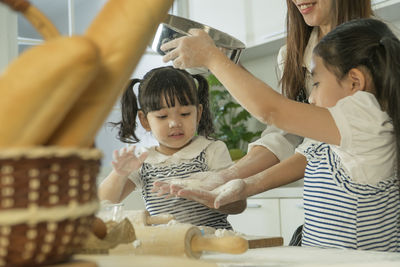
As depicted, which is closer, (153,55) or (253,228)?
(253,228)

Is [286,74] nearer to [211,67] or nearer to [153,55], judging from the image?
[211,67]

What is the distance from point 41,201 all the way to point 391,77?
3.24 ft

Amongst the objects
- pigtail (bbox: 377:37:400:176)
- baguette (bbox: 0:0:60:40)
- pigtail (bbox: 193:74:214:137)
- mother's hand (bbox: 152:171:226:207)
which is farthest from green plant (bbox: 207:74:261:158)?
baguette (bbox: 0:0:60:40)

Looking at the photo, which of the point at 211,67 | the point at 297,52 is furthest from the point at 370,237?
the point at 297,52

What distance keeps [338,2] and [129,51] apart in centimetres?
123

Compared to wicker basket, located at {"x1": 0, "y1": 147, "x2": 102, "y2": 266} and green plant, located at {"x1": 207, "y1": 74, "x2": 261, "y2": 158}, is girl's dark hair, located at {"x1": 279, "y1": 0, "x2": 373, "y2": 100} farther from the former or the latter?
green plant, located at {"x1": 207, "y1": 74, "x2": 261, "y2": 158}

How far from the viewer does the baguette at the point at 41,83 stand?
0.25 metres

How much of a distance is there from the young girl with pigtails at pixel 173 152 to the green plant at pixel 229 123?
1.29 metres

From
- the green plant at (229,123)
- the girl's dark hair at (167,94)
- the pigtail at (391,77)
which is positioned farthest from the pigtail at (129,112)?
the green plant at (229,123)

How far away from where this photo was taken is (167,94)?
1.71 meters

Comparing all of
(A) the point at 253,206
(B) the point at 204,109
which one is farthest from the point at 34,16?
(A) the point at 253,206

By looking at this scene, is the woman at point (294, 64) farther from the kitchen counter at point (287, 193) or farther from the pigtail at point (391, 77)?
the kitchen counter at point (287, 193)

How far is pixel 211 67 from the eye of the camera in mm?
1048

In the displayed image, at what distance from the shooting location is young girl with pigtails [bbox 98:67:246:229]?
1690 mm
